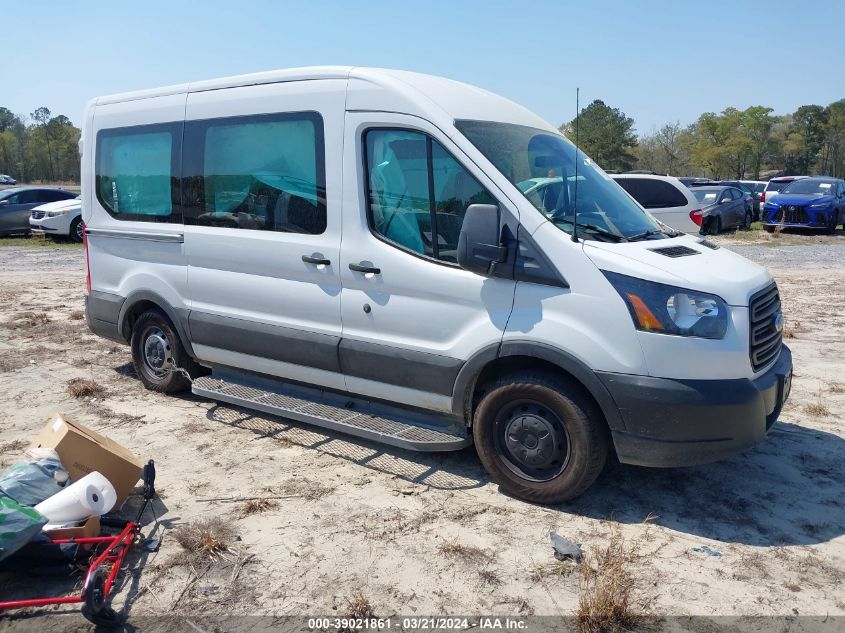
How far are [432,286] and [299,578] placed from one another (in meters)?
1.85

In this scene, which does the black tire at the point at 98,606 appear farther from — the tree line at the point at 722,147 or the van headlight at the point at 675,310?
the tree line at the point at 722,147

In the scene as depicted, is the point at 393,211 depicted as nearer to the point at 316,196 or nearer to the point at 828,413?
the point at 316,196

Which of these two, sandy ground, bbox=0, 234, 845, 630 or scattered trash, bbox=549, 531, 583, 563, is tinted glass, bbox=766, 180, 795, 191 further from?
scattered trash, bbox=549, 531, 583, 563

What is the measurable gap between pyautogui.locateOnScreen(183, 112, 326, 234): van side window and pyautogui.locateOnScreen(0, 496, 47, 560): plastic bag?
2.47 m

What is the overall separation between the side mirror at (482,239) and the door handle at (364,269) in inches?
27.9

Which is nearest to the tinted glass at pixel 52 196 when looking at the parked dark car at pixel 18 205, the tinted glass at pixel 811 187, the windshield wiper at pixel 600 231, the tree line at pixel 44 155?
the parked dark car at pixel 18 205

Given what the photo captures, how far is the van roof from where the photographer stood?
460 centimetres

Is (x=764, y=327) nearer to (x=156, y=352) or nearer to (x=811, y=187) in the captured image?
(x=156, y=352)

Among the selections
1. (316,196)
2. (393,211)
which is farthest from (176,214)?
(393,211)

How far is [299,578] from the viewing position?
11.8ft

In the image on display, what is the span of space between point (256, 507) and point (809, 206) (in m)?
22.7

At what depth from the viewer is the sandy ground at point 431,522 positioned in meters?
3.43

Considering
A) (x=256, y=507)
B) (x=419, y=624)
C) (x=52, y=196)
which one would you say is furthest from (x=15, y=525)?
(x=52, y=196)

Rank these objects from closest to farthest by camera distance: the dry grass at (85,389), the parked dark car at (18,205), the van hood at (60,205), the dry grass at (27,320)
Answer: the dry grass at (85,389) → the dry grass at (27,320) → the van hood at (60,205) → the parked dark car at (18,205)
